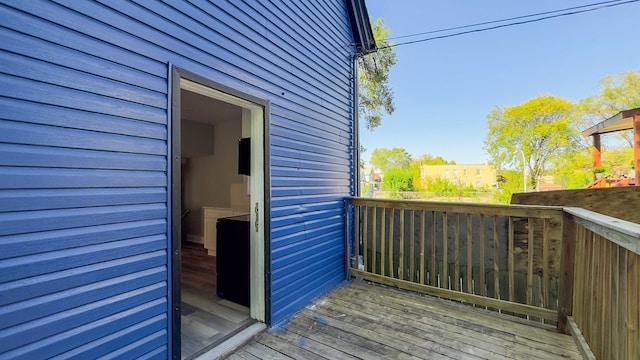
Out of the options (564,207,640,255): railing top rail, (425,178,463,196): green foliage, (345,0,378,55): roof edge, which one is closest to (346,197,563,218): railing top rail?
(564,207,640,255): railing top rail

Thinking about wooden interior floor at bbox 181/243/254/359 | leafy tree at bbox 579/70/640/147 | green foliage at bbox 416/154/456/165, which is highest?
leafy tree at bbox 579/70/640/147

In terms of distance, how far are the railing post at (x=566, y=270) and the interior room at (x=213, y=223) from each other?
2723 mm

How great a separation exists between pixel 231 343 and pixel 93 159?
1.64 meters

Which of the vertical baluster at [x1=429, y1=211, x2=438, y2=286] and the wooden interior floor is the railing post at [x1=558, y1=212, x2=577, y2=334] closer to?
the vertical baluster at [x1=429, y1=211, x2=438, y2=286]

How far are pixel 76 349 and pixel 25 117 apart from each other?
1052 millimetres

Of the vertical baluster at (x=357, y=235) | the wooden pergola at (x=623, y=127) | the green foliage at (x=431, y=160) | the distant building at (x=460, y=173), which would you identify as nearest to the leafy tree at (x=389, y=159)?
the green foliage at (x=431, y=160)

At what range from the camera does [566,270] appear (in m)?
2.37

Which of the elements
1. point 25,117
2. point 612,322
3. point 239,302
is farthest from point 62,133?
point 612,322

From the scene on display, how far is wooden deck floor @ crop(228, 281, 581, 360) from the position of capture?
2066 millimetres

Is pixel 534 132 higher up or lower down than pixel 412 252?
higher up

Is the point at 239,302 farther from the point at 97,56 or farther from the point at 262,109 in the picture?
the point at 97,56

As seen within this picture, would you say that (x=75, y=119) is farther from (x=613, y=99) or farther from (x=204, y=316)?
(x=613, y=99)

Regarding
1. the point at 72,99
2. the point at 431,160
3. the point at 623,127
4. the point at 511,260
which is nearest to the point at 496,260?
the point at 511,260

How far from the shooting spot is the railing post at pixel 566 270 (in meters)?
2.34
